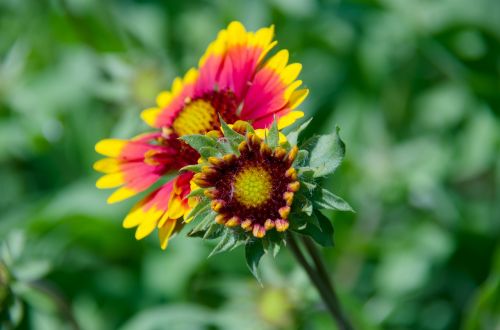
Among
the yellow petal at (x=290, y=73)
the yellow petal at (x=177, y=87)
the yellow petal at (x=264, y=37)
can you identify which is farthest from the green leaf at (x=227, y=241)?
the yellow petal at (x=177, y=87)

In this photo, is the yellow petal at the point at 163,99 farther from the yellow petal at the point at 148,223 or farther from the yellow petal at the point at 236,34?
the yellow petal at the point at 148,223

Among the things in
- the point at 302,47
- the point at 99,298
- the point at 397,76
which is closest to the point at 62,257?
the point at 99,298

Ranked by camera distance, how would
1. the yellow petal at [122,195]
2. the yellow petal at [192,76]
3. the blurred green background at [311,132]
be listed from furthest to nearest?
the blurred green background at [311,132] < the yellow petal at [192,76] < the yellow petal at [122,195]

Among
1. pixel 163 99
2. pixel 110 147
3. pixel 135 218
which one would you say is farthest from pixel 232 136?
pixel 163 99

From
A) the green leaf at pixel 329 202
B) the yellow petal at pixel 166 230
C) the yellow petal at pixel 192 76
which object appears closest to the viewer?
the green leaf at pixel 329 202

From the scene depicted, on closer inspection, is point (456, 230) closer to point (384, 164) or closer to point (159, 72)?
point (384, 164)

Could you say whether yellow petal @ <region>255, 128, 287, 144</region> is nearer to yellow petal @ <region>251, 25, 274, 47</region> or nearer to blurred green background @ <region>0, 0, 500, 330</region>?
yellow petal @ <region>251, 25, 274, 47</region>

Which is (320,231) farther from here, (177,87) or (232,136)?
(177,87)

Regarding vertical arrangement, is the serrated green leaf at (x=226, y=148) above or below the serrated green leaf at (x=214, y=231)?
above

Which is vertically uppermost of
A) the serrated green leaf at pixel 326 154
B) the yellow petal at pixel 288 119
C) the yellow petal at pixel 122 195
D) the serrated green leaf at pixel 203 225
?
the yellow petal at pixel 288 119
